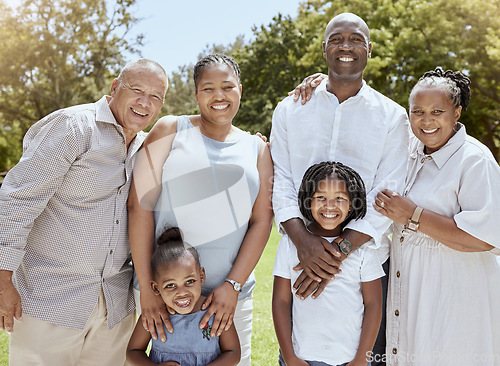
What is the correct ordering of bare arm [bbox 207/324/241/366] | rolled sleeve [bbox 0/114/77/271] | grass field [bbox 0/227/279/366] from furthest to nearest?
grass field [bbox 0/227/279/366] → bare arm [bbox 207/324/241/366] → rolled sleeve [bbox 0/114/77/271]

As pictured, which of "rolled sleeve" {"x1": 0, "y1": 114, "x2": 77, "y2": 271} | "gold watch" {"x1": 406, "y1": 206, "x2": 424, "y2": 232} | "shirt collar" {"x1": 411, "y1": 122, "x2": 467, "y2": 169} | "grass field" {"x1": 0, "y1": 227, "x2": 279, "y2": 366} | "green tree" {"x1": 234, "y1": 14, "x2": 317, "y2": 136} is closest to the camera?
"rolled sleeve" {"x1": 0, "y1": 114, "x2": 77, "y2": 271}

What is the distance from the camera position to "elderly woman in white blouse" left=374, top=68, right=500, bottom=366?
2785 mm

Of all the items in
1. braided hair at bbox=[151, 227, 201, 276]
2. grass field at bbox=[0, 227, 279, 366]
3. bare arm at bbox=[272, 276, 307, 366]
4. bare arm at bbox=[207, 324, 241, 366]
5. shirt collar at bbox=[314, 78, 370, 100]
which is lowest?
grass field at bbox=[0, 227, 279, 366]

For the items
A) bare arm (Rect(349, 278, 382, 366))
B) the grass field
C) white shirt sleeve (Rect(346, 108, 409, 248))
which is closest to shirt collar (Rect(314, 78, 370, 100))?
white shirt sleeve (Rect(346, 108, 409, 248))

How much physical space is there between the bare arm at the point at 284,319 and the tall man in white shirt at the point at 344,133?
0.34 m

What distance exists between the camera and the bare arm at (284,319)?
8.78ft

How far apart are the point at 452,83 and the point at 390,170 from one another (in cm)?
68

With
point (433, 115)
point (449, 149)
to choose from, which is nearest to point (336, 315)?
point (449, 149)

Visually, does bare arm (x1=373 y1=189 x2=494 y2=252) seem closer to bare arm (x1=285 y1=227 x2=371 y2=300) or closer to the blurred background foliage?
bare arm (x1=285 y1=227 x2=371 y2=300)

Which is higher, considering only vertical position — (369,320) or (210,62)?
(210,62)

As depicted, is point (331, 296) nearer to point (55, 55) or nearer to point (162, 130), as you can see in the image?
point (162, 130)

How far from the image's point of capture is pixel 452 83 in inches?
116

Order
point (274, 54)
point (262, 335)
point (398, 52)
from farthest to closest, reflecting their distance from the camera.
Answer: point (274, 54), point (398, 52), point (262, 335)

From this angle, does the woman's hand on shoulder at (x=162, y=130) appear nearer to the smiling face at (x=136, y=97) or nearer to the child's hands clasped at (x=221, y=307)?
the smiling face at (x=136, y=97)
